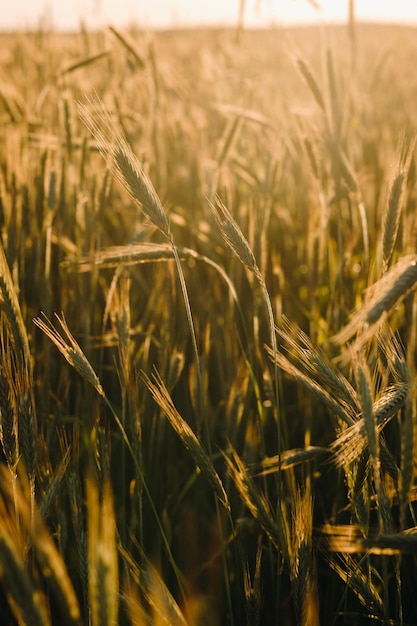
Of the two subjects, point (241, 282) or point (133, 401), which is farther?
point (241, 282)

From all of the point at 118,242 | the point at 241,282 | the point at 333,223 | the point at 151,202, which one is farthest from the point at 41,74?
the point at 151,202

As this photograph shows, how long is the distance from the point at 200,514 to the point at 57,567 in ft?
2.21

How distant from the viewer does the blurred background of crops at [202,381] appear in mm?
627

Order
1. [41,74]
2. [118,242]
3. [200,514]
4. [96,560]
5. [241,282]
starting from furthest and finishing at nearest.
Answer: [41,74]
[118,242]
[241,282]
[200,514]
[96,560]

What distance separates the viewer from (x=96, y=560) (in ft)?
1.23

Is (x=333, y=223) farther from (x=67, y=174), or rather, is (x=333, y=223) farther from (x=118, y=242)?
(x=67, y=174)

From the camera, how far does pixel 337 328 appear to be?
1121 mm

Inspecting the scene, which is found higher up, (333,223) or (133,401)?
(333,223)

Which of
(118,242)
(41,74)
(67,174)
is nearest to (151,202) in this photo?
(67,174)

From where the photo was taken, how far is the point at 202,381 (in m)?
0.83

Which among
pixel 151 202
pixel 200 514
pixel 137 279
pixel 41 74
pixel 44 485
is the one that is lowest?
pixel 200 514

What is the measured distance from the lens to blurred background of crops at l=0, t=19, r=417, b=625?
2.06 ft

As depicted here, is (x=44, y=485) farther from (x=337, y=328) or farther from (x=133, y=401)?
(x=337, y=328)

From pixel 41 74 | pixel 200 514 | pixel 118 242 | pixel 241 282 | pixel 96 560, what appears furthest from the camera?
pixel 41 74
